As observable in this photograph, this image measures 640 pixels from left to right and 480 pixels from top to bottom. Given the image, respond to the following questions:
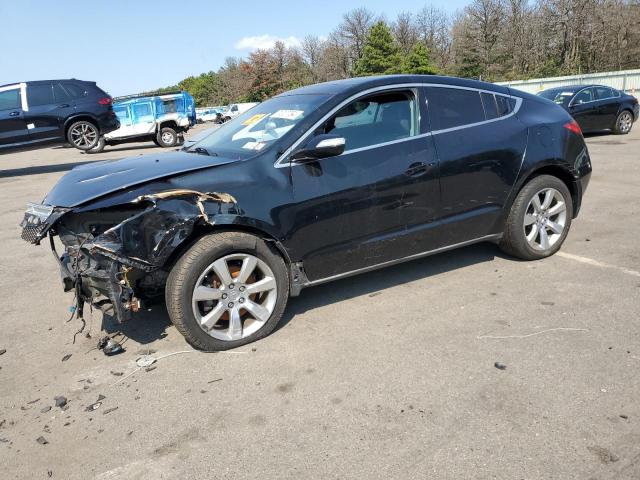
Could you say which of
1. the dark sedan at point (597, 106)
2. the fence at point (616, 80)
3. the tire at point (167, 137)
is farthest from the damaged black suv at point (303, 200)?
the fence at point (616, 80)

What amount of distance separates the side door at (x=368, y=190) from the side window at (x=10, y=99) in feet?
40.7

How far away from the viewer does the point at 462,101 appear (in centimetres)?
444

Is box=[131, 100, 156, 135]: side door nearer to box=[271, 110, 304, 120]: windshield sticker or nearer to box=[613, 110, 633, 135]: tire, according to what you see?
box=[613, 110, 633, 135]: tire

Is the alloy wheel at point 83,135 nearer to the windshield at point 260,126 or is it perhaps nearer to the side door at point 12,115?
the side door at point 12,115

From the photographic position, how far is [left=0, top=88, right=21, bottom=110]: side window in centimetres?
1303

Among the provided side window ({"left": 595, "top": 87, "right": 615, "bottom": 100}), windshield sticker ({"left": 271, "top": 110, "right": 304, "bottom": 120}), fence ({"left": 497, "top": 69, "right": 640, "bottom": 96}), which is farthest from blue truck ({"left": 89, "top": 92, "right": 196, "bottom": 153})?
fence ({"left": 497, "top": 69, "right": 640, "bottom": 96})

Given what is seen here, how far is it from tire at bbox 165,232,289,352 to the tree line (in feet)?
161

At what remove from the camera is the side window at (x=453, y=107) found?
4.25 meters

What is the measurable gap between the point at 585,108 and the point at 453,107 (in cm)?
1184

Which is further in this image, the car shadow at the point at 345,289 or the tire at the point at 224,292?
the car shadow at the point at 345,289

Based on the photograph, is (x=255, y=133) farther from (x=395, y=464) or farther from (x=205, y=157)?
(x=395, y=464)

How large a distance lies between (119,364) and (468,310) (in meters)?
2.57

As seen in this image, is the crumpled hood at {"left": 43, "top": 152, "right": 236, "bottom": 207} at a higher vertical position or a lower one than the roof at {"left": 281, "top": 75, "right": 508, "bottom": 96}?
lower

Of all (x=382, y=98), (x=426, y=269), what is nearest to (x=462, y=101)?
(x=382, y=98)
